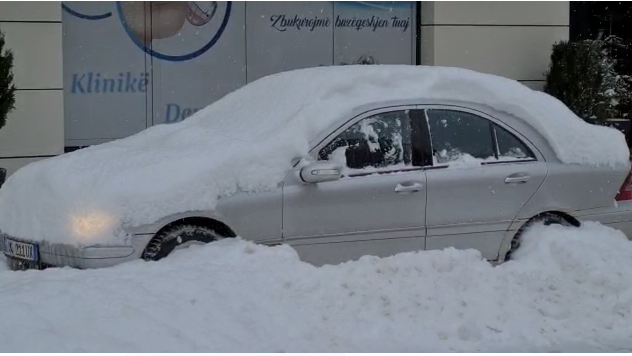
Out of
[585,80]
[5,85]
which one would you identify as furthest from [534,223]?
[585,80]

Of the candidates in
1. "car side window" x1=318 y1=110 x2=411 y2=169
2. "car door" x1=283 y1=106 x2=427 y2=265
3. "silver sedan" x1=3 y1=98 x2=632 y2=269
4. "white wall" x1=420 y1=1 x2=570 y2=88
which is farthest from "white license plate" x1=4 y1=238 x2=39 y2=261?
"white wall" x1=420 y1=1 x2=570 y2=88

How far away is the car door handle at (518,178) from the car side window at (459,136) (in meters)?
0.20

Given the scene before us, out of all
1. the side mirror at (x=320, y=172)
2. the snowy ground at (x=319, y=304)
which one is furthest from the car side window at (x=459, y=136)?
the side mirror at (x=320, y=172)

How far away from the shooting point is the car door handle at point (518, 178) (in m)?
7.09

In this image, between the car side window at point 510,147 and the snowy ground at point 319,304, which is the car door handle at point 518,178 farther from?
the snowy ground at point 319,304

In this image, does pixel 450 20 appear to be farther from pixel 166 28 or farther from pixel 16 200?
pixel 16 200

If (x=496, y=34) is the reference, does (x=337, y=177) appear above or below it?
below

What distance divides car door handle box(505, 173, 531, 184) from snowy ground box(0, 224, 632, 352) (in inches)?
23.2

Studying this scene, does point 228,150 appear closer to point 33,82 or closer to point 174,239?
point 174,239

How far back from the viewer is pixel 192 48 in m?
12.7

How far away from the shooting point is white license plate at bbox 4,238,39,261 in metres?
6.40

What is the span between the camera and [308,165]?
6.50 metres

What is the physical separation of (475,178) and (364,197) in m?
0.92

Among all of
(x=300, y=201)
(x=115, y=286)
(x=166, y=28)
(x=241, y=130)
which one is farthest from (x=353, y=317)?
(x=166, y=28)
